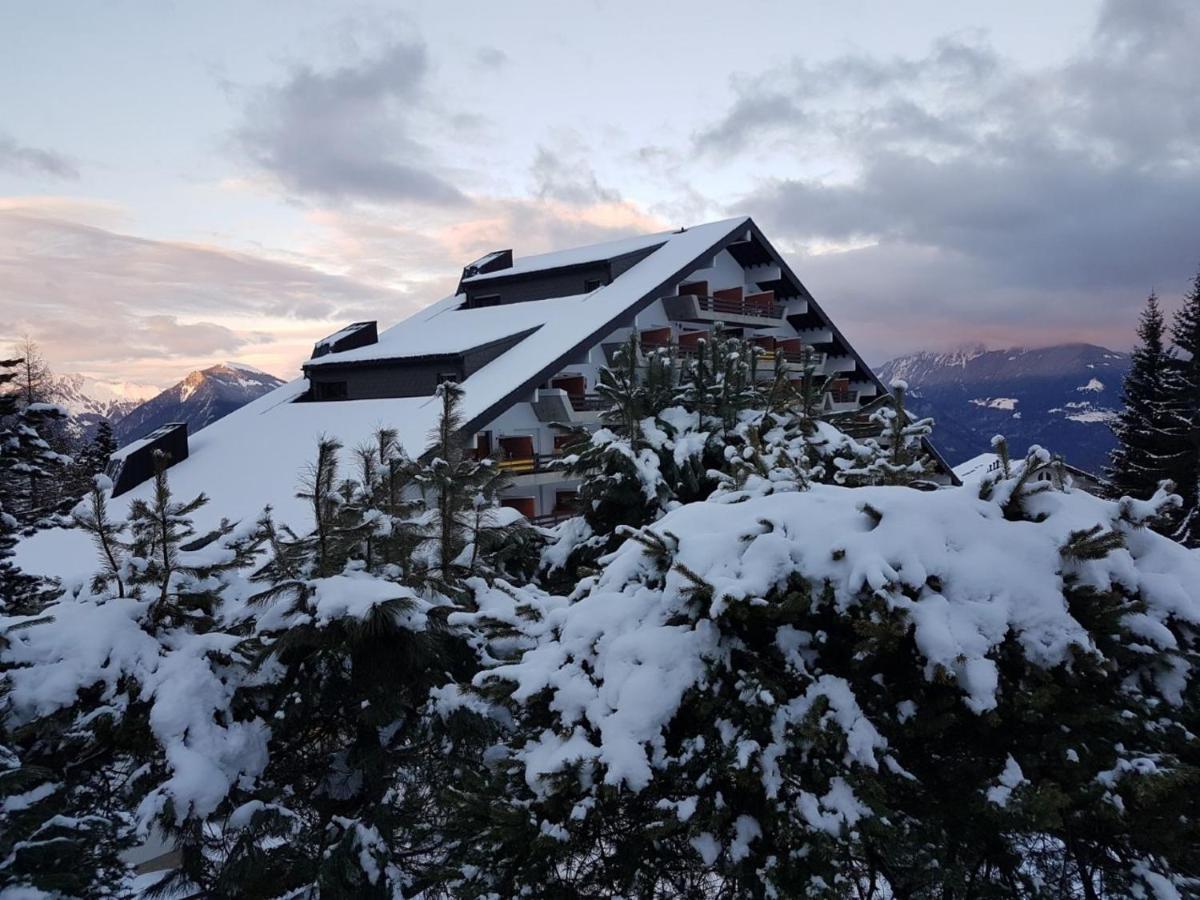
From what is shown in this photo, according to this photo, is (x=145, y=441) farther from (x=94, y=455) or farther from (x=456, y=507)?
(x=94, y=455)

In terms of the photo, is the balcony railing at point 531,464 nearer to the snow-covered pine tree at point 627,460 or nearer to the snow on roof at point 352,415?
the snow on roof at point 352,415

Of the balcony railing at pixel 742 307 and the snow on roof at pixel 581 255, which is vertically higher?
the snow on roof at pixel 581 255

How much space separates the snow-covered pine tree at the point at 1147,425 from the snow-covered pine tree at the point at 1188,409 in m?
0.16

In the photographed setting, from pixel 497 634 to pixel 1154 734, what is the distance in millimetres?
4390

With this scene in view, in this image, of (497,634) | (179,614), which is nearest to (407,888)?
(497,634)

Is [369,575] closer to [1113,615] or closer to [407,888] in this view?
[407,888]

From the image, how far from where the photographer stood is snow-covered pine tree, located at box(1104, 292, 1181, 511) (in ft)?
97.6

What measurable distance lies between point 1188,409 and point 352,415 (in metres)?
31.9

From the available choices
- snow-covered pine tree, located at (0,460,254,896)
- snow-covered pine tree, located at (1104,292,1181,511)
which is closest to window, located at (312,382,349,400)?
snow-covered pine tree, located at (0,460,254,896)

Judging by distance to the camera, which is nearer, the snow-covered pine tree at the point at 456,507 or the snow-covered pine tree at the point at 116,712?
the snow-covered pine tree at the point at 116,712

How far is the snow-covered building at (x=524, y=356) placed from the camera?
740 inches

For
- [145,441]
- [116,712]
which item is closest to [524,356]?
[145,441]

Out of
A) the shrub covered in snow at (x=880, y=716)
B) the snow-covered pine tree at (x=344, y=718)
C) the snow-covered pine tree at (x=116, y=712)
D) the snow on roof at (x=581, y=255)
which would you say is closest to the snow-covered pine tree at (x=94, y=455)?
the snow on roof at (x=581, y=255)

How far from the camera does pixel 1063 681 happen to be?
4535 mm
